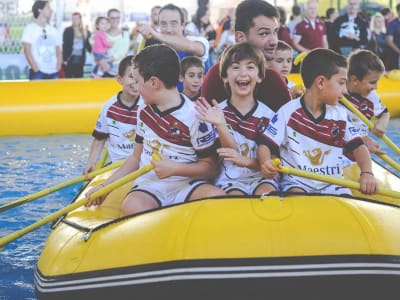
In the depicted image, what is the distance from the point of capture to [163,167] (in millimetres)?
3240

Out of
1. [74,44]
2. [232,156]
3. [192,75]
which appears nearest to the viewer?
[232,156]

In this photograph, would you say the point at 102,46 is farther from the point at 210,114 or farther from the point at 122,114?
the point at 210,114

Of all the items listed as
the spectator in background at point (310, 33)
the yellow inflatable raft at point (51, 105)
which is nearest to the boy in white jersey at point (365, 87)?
the yellow inflatable raft at point (51, 105)

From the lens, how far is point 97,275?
2836 millimetres

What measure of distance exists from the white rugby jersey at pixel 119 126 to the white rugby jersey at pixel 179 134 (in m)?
1.07

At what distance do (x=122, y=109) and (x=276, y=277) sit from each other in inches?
81.2

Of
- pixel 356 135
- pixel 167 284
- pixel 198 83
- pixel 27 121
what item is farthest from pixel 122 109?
pixel 27 121

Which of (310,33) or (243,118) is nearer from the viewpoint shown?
(243,118)

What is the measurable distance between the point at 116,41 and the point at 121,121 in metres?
4.85

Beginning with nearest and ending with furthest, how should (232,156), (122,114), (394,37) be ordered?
(232,156) → (122,114) → (394,37)

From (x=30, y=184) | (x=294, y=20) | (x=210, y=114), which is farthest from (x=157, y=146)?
(x=294, y=20)

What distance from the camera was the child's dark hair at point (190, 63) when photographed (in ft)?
16.5

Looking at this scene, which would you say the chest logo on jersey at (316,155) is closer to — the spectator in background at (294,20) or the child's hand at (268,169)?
the child's hand at (268,169)

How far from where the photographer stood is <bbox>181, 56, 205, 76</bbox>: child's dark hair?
504 centimetres
